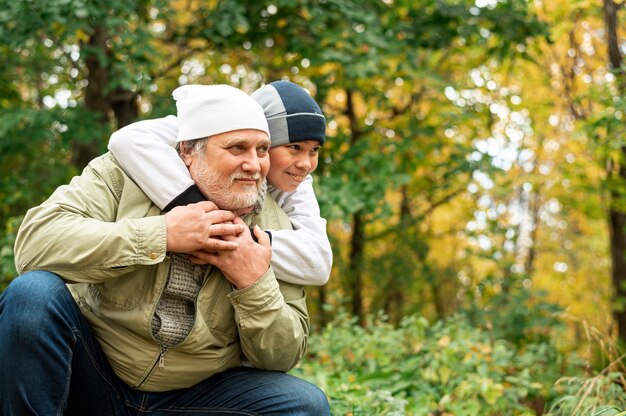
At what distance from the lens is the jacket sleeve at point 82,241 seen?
2.03 metres

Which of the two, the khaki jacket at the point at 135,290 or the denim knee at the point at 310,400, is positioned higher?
the khaki jacket at the point at 135,290

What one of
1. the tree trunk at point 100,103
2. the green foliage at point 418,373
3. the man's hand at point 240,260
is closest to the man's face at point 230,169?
the man's hand at point 240,260

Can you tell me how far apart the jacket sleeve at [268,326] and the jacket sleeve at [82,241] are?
1.00 ft

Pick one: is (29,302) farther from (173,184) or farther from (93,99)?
(93,99)

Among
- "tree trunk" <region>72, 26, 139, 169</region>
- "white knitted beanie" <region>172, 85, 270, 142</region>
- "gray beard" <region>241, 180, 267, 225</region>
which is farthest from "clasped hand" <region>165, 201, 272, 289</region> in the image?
"tree trunk" <region>72, 26, 139, 169</region>

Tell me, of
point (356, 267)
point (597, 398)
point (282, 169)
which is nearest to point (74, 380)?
point (282, 169)

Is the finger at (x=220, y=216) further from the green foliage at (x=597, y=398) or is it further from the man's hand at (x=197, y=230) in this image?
the green foliage at (x=597, y=398)

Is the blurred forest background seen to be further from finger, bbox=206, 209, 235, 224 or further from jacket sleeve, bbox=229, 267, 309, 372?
finger, bbox=206, 209, 235, 224

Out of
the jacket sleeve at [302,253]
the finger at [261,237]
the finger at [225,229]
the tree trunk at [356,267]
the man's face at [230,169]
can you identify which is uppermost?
the man's face at [230,169]

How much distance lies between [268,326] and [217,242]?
1.01 feet

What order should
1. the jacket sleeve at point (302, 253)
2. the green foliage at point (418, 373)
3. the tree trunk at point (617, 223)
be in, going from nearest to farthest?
the jacket sleeve at point (302, 253), the green foliage at point (418, 373), the tree trunk at point (617, 223)

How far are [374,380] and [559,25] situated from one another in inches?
148

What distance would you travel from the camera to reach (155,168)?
2.18 metres

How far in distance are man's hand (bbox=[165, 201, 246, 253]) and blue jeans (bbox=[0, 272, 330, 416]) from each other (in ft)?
1.22
